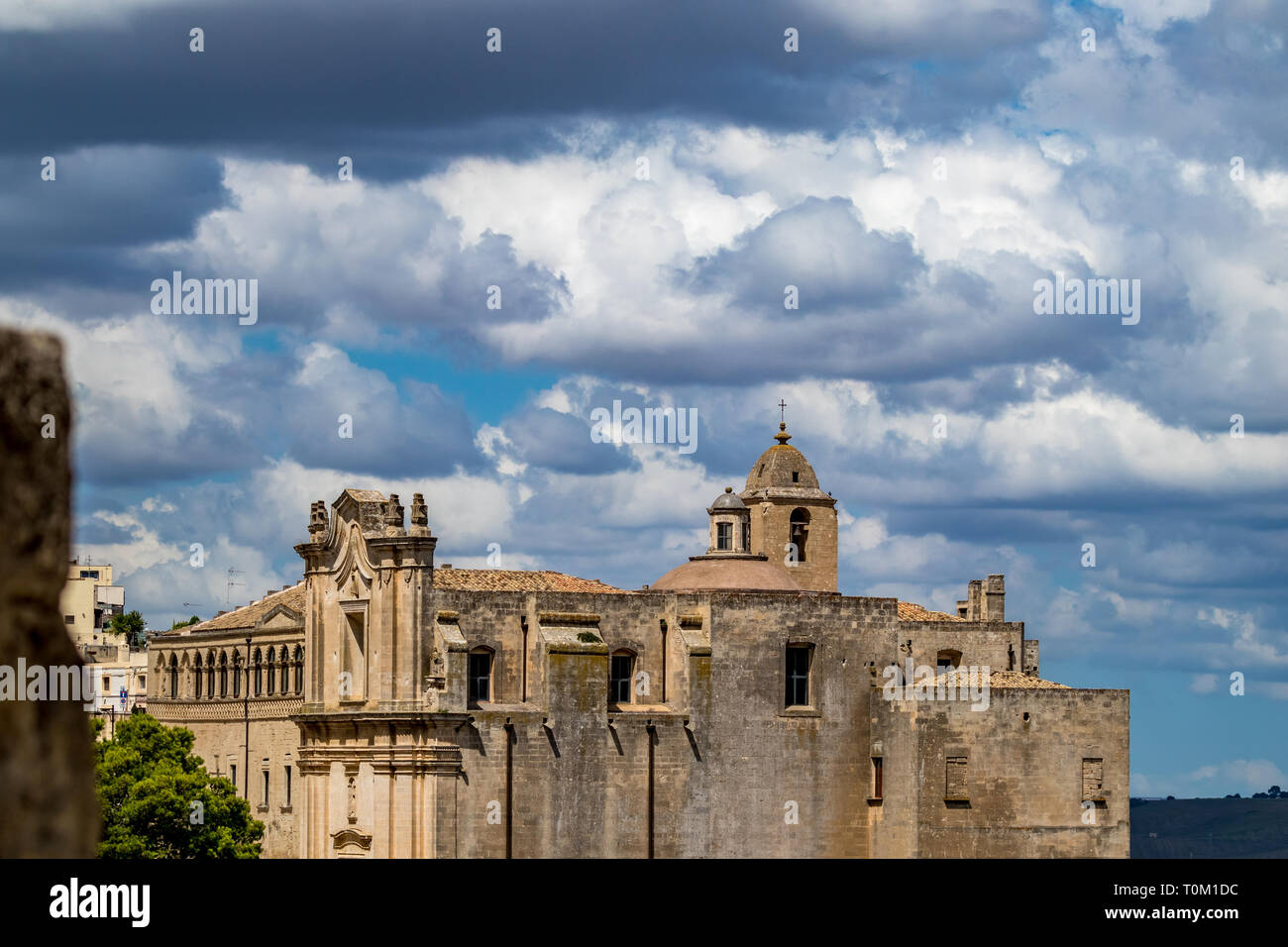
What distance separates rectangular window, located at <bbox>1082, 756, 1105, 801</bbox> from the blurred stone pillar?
2232 inches

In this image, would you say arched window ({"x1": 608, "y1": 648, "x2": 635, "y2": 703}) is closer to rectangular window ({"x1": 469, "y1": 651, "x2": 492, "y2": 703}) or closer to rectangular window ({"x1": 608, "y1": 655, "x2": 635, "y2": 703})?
rectangular window ({"x1": 608, "y1": 655, "x2": 635, "y2": 703})

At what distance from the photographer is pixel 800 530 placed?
2891 inches

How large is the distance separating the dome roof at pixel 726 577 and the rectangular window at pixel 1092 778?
10.4m

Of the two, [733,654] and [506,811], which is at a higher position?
[733,654]

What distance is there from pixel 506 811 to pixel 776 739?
8.79 m

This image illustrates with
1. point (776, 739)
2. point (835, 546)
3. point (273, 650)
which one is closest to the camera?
point (776, 739)

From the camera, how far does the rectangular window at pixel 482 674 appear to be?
192 ft

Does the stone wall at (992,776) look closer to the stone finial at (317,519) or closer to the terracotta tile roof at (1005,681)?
the terracotta tile roof at (1005,681)

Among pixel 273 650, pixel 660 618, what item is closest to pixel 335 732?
pixel 660 618

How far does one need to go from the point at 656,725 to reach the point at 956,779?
9246mm

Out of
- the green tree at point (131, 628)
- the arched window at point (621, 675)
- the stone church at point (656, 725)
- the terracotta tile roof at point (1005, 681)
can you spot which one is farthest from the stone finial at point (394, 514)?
the green tree at point (131, 628)

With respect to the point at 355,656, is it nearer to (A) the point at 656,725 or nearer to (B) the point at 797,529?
(A) the point at 656,725
